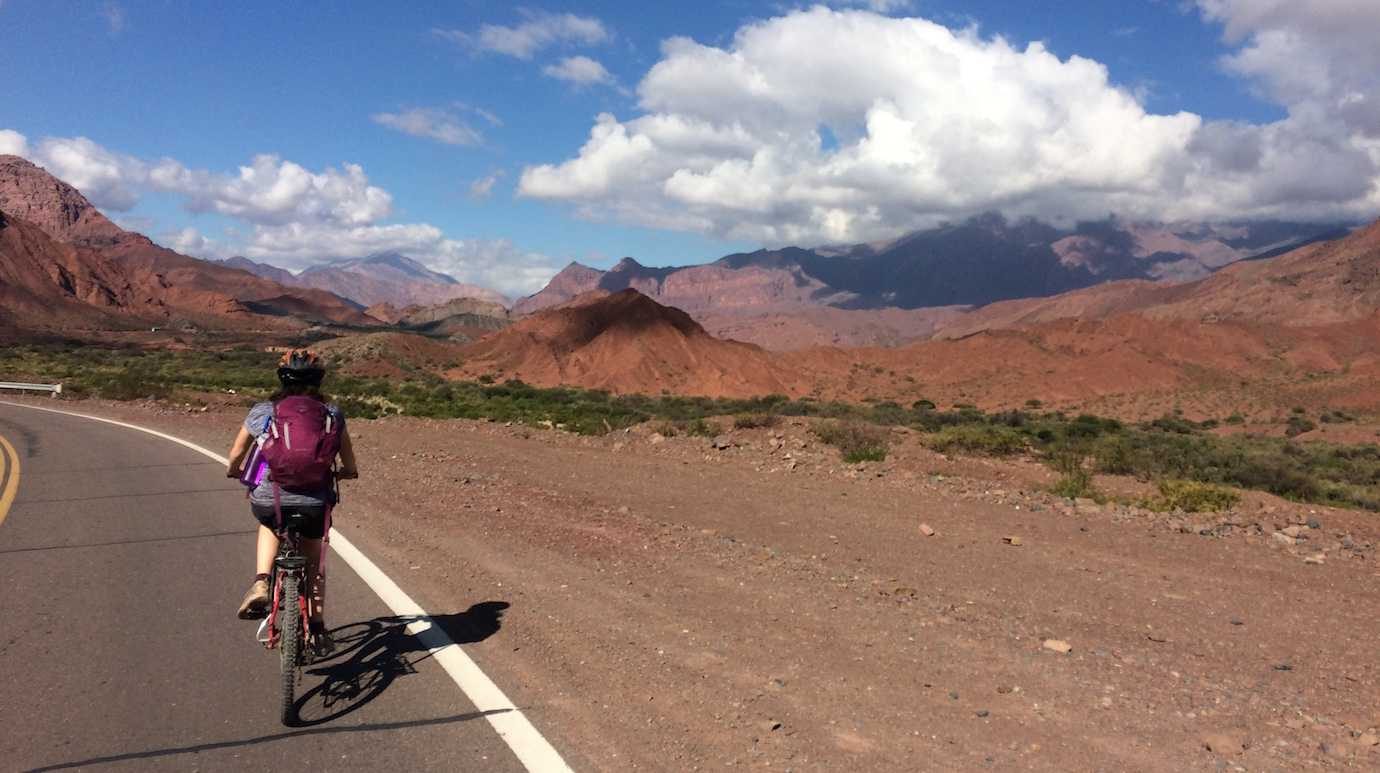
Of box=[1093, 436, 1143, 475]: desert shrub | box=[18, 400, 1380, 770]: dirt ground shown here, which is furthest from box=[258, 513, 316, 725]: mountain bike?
box=[1093, 436, 1143, 475]: desert shrub

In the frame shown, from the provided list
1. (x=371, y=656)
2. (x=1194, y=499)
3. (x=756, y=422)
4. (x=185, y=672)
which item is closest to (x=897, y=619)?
(x=371, y=656)

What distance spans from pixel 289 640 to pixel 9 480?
39.1 ft

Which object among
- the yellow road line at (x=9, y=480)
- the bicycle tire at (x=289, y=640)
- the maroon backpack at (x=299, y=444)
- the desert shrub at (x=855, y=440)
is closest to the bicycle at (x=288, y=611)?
the bicycle tire at (x=289, y=640)

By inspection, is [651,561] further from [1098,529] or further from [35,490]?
[35,490]

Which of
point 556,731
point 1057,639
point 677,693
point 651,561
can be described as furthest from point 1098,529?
point 556,731

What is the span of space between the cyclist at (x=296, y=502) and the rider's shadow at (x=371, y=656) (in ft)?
0.81

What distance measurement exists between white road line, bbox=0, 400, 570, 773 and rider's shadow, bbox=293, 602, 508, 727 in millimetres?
78

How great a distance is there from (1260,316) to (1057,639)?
119m

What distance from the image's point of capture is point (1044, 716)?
534 centimetres

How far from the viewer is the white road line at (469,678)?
4.64 meters

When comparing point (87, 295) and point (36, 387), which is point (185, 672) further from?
point (87, 295)

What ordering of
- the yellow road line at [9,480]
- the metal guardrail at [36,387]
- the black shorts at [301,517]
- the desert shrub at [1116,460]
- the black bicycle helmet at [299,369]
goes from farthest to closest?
1. the metal guardrail at [36,387]
2. the desert shrub at [1116,460]
3. the yellow road line at [9,480]
4. the black bicycle helmet at [299,369]
5. the black shorts at [301,517]

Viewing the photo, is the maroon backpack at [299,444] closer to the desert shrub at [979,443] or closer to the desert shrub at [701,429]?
the desert shrub at [979,443]

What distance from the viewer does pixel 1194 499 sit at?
13219 mm
